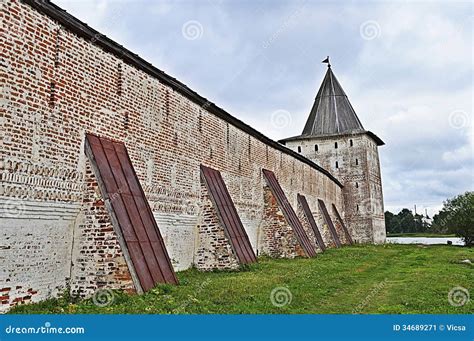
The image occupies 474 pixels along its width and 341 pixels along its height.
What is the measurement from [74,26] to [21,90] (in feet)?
5.65

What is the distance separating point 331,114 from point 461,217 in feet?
38.0

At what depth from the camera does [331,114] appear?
108ft

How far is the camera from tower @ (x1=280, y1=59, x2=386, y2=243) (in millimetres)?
31109

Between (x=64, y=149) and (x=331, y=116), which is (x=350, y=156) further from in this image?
(x=64, y=149)

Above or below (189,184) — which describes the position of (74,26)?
above

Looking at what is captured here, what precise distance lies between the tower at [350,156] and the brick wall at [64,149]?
922 inches

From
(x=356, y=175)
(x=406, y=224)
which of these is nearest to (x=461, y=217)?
(x=356, y=175)

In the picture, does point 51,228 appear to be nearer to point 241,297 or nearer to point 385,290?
point 241,297

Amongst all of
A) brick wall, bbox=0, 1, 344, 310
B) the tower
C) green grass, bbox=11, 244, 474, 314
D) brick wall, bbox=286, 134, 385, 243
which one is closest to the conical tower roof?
the tower

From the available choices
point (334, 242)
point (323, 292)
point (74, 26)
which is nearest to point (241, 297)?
point (323, 292)

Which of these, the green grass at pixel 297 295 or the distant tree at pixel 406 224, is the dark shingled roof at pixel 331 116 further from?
the distant tree at pixel 406 224

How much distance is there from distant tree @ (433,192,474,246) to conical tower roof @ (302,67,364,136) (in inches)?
339

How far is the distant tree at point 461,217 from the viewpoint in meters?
29.3

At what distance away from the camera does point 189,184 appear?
10.7 metres
